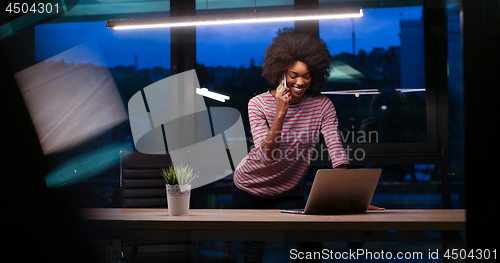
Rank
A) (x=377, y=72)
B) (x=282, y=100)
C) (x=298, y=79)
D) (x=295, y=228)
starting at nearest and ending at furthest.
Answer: (x=295, y=228)
(x=282, y=100)
(x=298, y=79)
(x=377, y=72)

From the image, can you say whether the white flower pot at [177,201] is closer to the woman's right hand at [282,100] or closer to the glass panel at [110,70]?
the woman's right hand at [282,100]

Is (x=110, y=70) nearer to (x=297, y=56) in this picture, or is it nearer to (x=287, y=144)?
(x=297, y=56)

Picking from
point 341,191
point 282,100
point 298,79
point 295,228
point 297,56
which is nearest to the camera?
point 295,228

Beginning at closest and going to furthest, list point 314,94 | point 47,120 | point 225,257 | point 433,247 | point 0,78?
point 0,78 < point 47,120 < point 433,247 < point 225,257 < point 314,94

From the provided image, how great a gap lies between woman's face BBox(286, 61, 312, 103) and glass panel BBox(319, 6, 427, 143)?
1.11 meters

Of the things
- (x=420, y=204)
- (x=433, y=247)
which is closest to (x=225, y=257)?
(x=433, y=247)

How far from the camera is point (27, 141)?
34 centimetres

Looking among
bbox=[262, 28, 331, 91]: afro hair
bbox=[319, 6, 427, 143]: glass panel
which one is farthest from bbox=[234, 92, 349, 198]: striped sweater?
bbox=[319, 6, 427, 143]: glass panel

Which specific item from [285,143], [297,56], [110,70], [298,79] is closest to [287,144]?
[285,143]

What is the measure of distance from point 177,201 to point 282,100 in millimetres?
812

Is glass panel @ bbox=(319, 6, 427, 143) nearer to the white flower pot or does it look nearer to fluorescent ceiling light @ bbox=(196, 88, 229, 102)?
fluorescent ceiling light @ bbox=(196, 88, 229, 102)

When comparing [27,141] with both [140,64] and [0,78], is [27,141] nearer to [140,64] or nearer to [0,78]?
[0,78]

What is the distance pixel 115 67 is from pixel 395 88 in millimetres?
2419

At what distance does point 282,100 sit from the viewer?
2.20m
